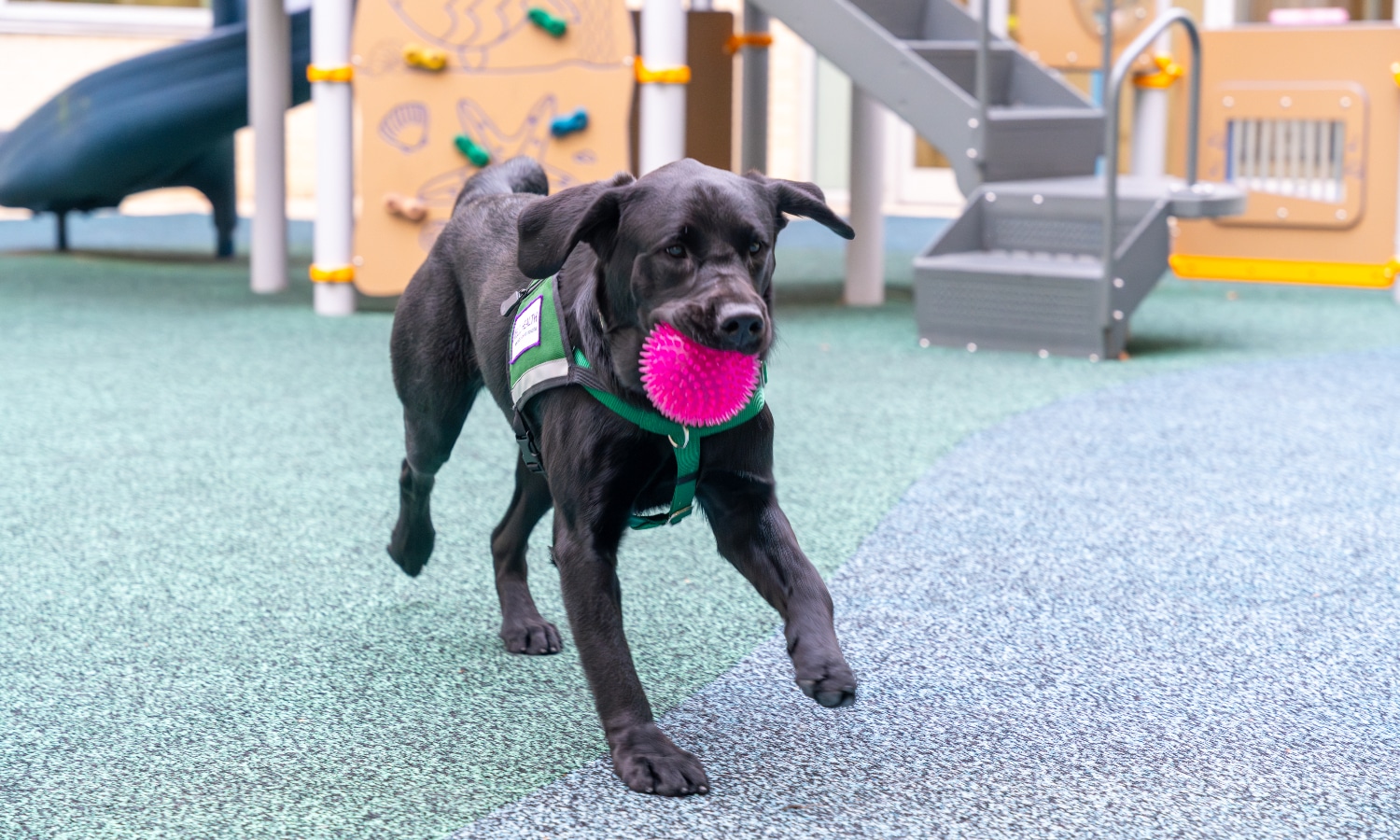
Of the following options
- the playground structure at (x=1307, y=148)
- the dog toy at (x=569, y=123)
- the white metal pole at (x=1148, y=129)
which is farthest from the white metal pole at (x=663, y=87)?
the playground structure at (x=1307, y=148)

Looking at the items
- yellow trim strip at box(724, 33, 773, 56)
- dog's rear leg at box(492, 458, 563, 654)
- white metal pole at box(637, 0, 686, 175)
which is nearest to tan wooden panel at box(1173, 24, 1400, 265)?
yellow trim strip at box(724, 33, 773, 56)

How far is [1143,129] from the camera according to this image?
7277 millimetres

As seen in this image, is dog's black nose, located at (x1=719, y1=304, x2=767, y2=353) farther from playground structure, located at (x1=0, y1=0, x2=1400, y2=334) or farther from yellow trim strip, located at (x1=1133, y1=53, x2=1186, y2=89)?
yellow trim strip, located at (x1=1133, y1=53, x2=1186, y2=89)

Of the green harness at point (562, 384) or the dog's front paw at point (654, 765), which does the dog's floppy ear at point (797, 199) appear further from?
Answer: the dog's front paw at point (654, 765)

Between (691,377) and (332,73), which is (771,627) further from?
(332,73)

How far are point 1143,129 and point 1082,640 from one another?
5.43 metres

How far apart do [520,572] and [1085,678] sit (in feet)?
2.98

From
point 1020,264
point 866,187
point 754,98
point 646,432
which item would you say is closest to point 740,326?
point 646,432

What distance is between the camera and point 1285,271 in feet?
23.1

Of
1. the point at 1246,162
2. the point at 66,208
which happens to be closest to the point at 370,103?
the point at 66,208

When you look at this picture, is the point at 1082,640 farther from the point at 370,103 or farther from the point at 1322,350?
the point at 370,103

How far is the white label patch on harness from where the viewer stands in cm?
196

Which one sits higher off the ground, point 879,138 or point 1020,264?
point 879,138

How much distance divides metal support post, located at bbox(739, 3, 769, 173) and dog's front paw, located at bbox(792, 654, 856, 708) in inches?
226
